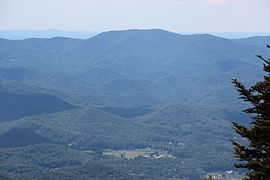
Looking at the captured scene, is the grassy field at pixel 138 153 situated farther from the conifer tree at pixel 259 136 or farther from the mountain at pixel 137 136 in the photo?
the conifer tree at pixel 259 136

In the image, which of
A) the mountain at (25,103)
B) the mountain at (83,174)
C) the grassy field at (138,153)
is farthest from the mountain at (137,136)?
the mountain at (83,174)

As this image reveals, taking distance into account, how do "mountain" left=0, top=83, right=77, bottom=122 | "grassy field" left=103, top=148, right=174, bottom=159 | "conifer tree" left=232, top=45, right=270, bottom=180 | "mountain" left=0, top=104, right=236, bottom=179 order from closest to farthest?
1. "conifer tree" left=232, top=45, right=270, bottom=180
2. "mountain" left=0, top=104, right=236, bottom=179
3. "grassy field" left=103, top=148, right=174, bottom=159
4. "mountain" left=0, top=83, right=77, bottom=122

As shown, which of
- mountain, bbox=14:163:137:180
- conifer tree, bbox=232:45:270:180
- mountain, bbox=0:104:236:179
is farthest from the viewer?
mountain, bbox=0:104:236:179

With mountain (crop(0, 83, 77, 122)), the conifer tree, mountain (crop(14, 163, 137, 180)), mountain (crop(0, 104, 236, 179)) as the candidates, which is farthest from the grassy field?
the conifer tree

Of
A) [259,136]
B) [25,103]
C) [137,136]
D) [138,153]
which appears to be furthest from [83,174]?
[25,103]

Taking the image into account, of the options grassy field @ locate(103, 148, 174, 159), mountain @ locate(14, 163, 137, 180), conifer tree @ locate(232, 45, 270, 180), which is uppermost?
conifer tree @ locate(232, 45, 270, 180)

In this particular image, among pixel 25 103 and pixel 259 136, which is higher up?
pixel 259 136

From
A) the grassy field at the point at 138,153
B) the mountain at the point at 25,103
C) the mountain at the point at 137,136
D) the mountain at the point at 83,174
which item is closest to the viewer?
the mountain at the point at 83,174

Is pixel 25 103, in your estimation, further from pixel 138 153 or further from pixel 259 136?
pixel 259 136

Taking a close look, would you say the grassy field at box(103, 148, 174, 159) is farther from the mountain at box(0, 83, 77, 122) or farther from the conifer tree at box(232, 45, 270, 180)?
the conifer tree at box(232, 45, 270, 180)
